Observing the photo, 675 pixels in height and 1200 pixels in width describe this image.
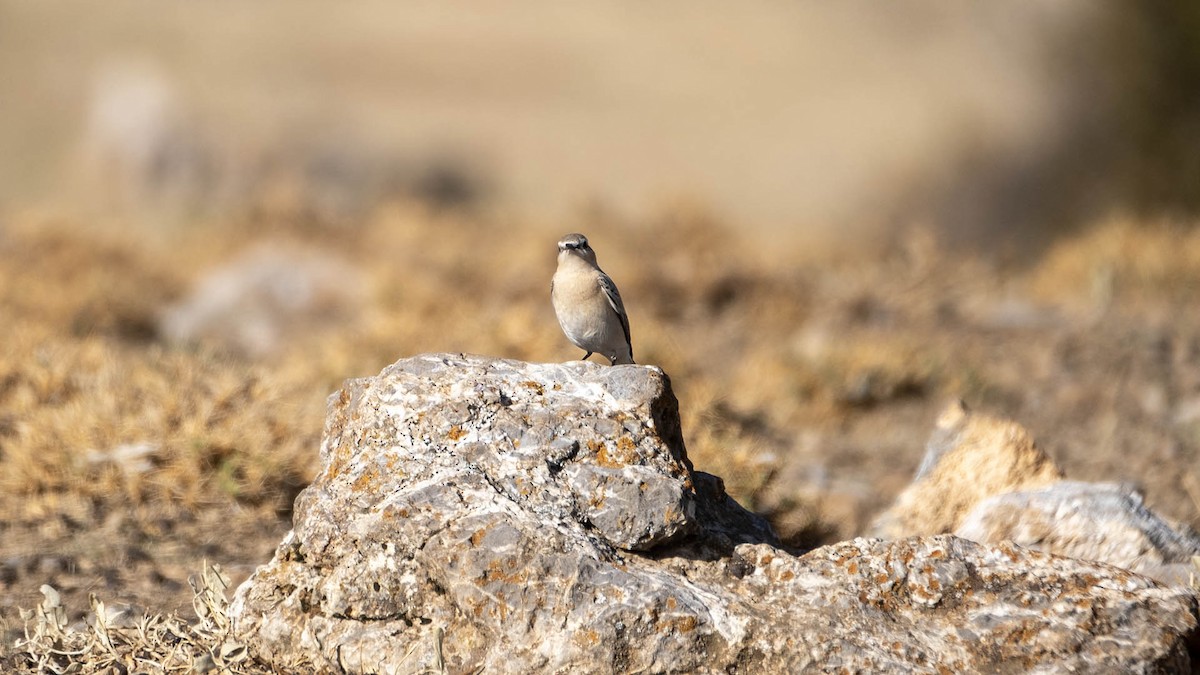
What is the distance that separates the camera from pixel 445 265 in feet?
41.5

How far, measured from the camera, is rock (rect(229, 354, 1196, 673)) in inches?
149

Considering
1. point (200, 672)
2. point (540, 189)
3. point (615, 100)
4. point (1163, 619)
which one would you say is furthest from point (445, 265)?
point (615, 100)

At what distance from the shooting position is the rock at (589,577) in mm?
3785

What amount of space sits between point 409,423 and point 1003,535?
8.57 feet

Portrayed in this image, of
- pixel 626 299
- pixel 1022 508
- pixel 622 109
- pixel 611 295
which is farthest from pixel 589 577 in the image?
pixel 622 109

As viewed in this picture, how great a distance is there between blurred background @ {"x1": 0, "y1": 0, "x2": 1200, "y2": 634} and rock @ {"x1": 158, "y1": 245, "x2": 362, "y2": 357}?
0.04m

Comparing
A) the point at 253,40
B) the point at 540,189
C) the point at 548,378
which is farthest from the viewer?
the point at 253,40

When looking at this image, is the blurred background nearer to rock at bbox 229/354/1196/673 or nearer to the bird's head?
the bird's head

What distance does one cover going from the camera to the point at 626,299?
11.9 meters

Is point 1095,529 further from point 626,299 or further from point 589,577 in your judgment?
point 626,299

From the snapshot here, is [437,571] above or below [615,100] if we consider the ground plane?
above

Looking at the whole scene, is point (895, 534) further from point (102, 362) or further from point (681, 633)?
point (102, 362)

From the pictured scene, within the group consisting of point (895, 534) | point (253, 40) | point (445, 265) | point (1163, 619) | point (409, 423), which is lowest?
point (253, 40)

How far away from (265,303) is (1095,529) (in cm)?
913
